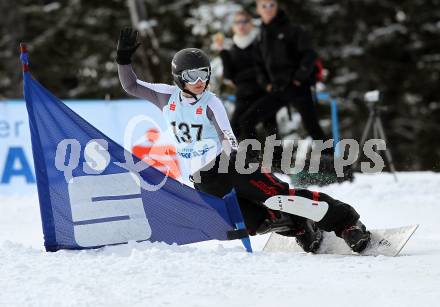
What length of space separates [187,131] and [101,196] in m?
0.74

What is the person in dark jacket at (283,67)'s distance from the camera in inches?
352

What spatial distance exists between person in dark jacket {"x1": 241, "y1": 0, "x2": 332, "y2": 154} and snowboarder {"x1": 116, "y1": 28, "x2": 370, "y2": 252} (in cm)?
379

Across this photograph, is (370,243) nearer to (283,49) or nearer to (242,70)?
(283,49)

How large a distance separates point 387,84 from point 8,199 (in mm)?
13749

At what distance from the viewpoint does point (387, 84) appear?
2047cm

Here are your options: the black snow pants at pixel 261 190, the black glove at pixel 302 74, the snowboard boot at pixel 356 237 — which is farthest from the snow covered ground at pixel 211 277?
the black glove at pixel 302 74

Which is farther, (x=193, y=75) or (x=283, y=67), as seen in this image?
(x=283, y=67)

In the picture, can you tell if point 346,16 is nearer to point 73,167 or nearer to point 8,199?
point 8,199

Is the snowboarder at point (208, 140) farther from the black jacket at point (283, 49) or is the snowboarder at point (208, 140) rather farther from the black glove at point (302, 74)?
the black jacket at point (283, 49)

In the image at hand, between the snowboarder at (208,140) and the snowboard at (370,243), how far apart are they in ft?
0.30

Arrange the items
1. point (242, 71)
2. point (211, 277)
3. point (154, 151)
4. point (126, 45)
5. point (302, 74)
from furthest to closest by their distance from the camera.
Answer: point (154, 151) → point (242, 71) → point (302, 74) → point (126, 45) → point (211, 277)

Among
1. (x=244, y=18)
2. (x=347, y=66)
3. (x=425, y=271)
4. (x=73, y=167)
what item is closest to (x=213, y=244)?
(x=73, y=167)

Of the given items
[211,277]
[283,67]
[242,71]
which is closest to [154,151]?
[242,71]

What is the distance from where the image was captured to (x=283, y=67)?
9.05 m
